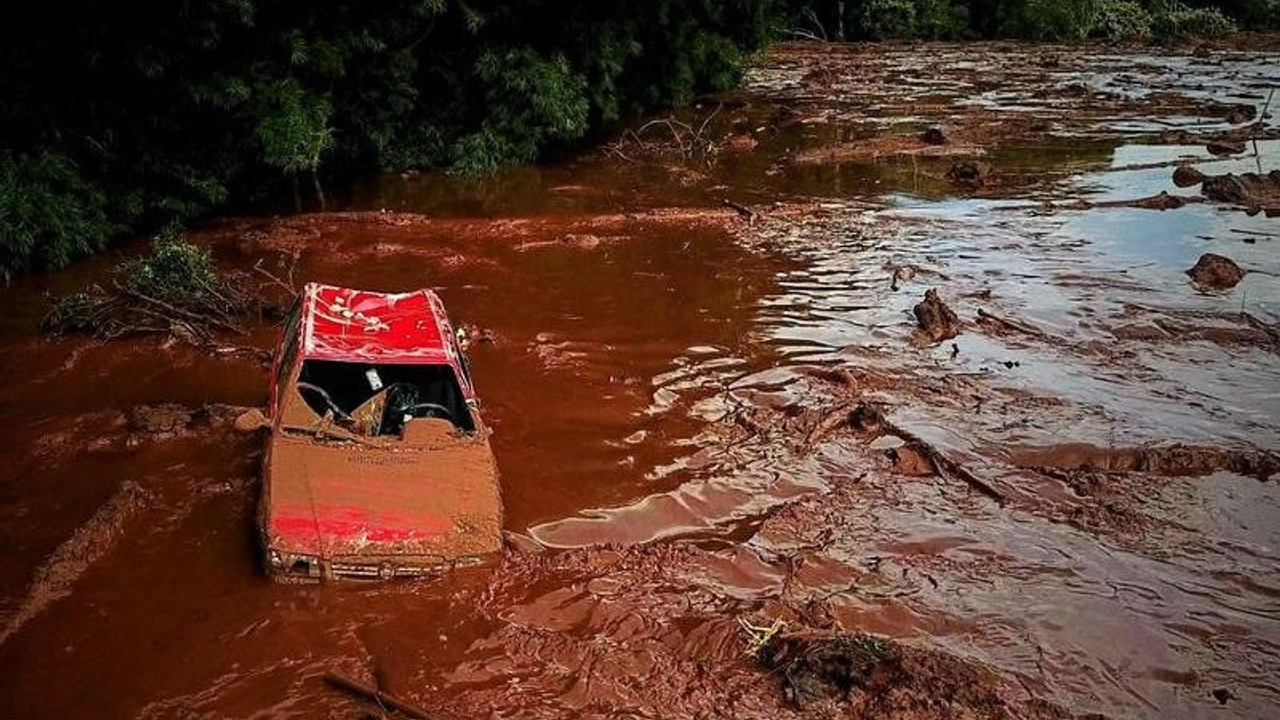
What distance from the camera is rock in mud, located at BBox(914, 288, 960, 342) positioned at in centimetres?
1096

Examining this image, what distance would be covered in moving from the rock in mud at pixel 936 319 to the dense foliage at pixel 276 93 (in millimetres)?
9030

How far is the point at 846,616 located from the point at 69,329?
926 centimetres

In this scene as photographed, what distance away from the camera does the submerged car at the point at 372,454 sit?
6273 millimetres

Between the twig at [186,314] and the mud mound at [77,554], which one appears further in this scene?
the twig at [186,314]

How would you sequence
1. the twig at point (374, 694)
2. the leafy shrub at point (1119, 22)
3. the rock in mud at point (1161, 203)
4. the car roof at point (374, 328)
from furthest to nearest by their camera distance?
the leafy shrub at point (1119, 22)
the rock in mud at point (1161, 203)
the car roof at point (374, 328)
the twig at point (374, 694)

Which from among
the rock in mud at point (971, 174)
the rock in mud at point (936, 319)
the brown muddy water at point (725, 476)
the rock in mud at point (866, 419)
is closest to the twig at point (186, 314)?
the brown muddy water at point (725, 476)

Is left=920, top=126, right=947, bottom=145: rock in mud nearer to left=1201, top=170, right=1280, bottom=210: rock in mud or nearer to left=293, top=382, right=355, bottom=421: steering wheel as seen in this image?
left=1201, top=170, right=1280, bottom=210: rock in mud

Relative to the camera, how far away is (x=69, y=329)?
11031mm

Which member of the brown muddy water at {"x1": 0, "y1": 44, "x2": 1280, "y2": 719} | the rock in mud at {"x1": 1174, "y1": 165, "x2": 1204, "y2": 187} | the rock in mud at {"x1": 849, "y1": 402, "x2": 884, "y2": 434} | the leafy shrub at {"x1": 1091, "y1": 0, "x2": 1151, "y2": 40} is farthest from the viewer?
the leafy shrub at {"x1": 1091, "y1": 0, "x2": 1151, "y2": 40}

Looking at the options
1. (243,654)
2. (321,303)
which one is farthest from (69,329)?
(243,654)

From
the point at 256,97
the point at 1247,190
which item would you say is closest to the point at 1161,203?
the point at 1247,190

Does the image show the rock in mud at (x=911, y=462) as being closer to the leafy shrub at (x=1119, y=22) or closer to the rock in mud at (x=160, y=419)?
the rock in mud at (x=160, y=419)

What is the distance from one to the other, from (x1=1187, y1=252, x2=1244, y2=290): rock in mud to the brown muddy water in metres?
0.32

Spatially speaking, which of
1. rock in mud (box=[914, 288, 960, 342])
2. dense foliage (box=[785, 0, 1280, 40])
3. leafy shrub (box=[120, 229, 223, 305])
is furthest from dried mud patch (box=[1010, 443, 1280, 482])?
dense foliage (box=[785, 0, 1280, 40])
